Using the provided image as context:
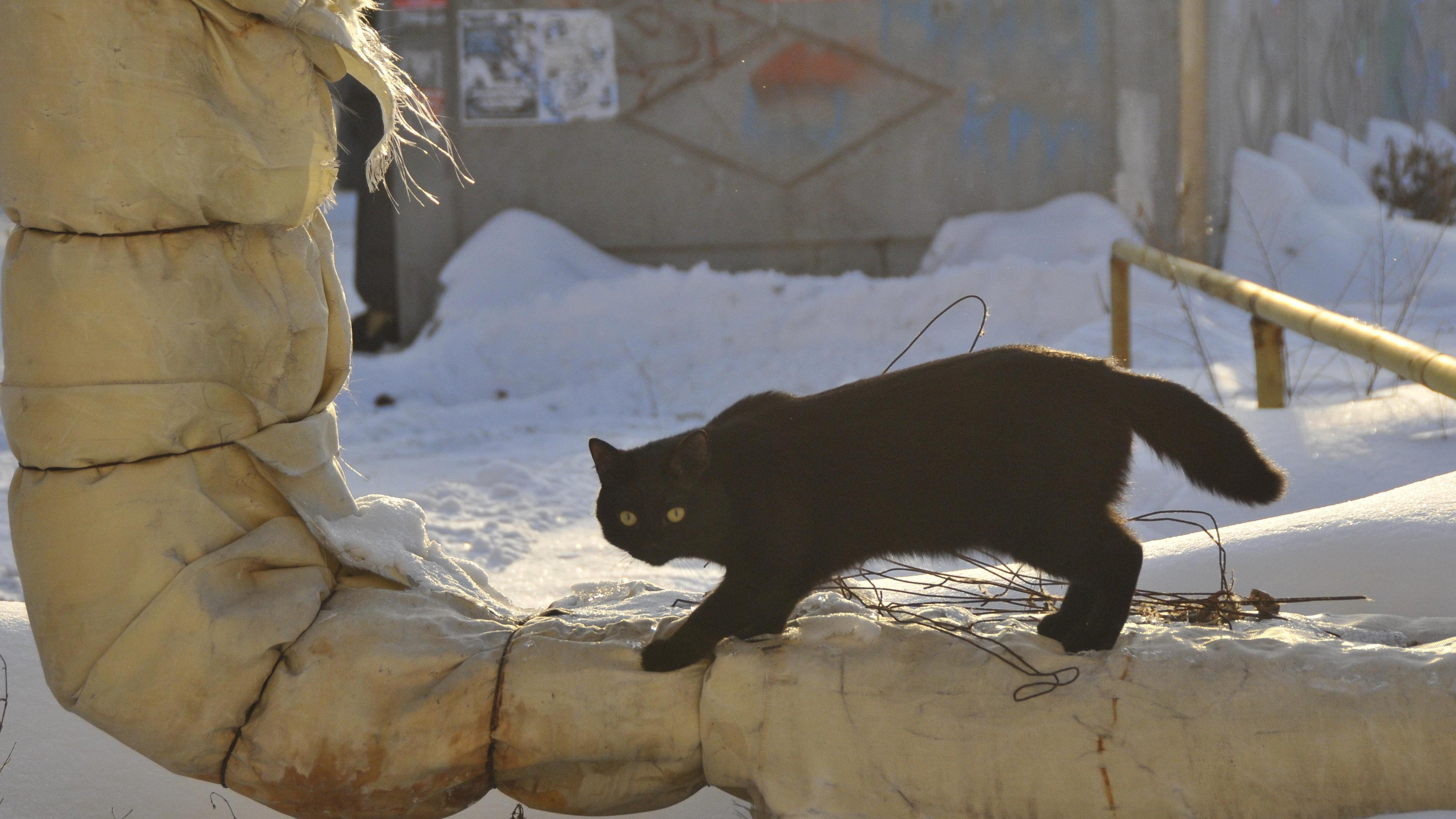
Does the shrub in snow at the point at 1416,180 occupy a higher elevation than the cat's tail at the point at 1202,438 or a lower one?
higher

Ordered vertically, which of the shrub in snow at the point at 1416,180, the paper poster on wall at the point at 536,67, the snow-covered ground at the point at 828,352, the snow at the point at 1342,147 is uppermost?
the paper poster on wall at the point at 536,67

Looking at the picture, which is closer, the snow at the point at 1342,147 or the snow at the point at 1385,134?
the snow at the point at 1342,147

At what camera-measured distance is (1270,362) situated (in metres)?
4.43

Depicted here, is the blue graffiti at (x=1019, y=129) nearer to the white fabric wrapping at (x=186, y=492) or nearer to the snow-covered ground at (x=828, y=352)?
the snow-covered ground at (x=828, y=352)

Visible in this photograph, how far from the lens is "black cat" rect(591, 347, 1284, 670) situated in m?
2.14

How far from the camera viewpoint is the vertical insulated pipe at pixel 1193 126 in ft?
27.7

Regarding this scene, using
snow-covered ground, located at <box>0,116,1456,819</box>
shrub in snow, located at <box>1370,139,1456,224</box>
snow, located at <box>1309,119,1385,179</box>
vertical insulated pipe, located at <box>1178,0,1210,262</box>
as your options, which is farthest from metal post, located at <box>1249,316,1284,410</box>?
snow, located at <box>1309,119,1385,179</box>

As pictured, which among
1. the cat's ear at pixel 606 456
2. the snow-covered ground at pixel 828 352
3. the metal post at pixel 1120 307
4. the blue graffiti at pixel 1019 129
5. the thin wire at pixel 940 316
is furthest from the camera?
the blue graffiti at pixel 1019 129

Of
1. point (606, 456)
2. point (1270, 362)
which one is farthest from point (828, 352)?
point (606, 456)

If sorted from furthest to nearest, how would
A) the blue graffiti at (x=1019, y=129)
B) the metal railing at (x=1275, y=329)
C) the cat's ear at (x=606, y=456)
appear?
1. the blue graffiti at (x=1019, y=129)
2. the metal railing at (x=1275, y=329)
3. the cat's ear at (x=606, y=456)

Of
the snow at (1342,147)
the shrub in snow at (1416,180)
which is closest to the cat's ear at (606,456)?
the shrub in snow at (1416,180)

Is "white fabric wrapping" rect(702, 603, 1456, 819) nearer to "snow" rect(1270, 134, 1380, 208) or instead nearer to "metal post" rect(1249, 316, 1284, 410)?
"metal post" rect(1249, 316, 1284, 410)

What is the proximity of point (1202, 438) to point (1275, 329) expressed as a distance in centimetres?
253

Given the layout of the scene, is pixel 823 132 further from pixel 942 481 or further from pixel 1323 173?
pixel 942 481
